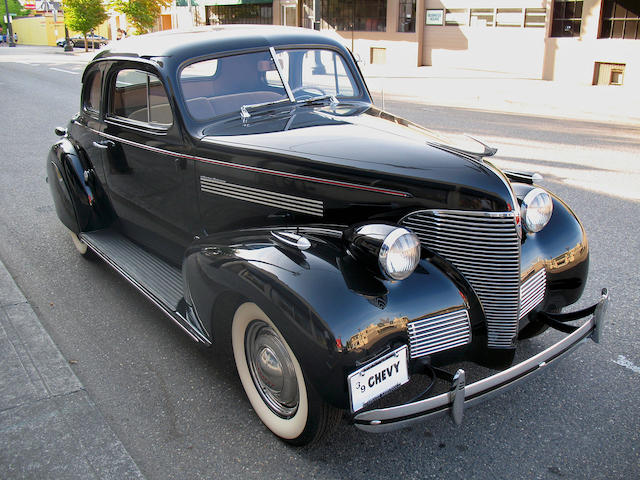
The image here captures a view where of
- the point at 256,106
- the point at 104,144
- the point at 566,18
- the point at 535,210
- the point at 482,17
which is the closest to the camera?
the point at 535,210

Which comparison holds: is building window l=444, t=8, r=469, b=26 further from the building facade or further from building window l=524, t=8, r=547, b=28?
building window l=524, t=8, r=547, b=28

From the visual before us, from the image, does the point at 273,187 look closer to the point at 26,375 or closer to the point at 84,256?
the point at 26,375

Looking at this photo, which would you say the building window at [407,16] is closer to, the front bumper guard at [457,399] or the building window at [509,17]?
the building window at [509,17]

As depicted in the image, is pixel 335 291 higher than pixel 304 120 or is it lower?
lower

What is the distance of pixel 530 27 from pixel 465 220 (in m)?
16.9

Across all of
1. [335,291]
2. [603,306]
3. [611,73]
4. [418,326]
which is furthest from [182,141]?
[611,73]

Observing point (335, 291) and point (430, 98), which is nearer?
point (335, 291)

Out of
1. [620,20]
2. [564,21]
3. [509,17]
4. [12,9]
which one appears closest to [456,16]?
[509,17]

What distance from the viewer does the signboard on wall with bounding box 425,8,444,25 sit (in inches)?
790

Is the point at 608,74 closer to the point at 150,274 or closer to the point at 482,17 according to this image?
the point at 482,17

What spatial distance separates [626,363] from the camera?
10.7 feet

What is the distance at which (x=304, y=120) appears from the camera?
3490 millimetres

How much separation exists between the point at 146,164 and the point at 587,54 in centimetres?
1469

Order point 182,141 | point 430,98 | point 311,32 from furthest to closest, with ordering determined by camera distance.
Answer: point 430,98 → point 311,32 → point 182,141
